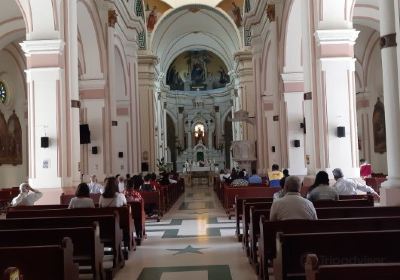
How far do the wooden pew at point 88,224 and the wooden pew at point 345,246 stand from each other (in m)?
3.25

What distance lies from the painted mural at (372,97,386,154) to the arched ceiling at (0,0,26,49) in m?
13.9

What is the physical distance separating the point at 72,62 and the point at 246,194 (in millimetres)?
5321

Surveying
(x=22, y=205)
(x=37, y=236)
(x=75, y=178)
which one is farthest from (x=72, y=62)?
(x=37, y=236)

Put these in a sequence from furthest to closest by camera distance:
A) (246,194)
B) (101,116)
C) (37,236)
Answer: (101,116) → (246,194) → (37,236)

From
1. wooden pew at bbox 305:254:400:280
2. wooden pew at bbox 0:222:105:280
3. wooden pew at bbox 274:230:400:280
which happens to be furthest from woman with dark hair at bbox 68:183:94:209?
wooden pew at bbox 305:254:400:280

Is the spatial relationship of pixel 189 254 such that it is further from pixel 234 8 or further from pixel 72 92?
pixel 234 8

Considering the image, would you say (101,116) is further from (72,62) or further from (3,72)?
(3,72)

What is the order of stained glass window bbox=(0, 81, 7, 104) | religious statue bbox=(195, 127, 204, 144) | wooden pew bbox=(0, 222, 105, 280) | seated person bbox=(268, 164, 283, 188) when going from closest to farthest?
wooden pew bbox=(0, 222, 105, 280)
seated person bbox=(268, 164, 283, 188)
stained glass window bbox=(0, 81, 7, 104)
religious statue bbox=(195, 127, 204, 144)

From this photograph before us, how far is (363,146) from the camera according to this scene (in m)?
23.7

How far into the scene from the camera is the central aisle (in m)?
7.21

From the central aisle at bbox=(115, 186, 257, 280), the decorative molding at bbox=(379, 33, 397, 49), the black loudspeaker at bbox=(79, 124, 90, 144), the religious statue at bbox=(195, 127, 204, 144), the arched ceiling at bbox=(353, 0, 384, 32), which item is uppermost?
the arched ceiling at bbox=(353, 0, 384, 32)

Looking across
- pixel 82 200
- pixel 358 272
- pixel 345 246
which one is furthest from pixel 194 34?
pixel 358 272

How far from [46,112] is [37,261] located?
8.42m

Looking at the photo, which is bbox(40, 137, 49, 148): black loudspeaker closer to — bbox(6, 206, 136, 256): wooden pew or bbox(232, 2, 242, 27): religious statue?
bbox(6, 206, 136, 256): wooden pew
